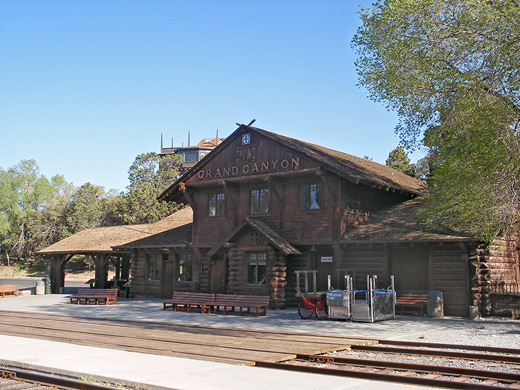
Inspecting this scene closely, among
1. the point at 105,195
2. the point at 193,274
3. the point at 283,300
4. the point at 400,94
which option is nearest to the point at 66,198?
the point at 105,195

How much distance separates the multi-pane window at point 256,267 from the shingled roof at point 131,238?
17.2ft

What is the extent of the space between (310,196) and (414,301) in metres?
7.19

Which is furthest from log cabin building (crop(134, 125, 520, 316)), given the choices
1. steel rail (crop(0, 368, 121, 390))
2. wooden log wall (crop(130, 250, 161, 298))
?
steel rail (crop(0, 368, 121, 390))

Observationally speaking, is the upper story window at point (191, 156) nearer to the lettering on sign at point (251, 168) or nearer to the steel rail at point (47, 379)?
→ the lettering on sign at point (251, 168)

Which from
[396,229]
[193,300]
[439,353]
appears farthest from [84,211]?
[439,353]

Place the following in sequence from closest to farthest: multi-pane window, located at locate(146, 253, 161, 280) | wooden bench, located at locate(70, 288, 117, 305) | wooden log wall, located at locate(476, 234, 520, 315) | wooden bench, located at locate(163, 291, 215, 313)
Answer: wooden log wall, located at locate(476, 234, 520, 315), wooden bench, located at locate(163, 291, 215, 313), wooden bench, located at locate(70, 288, 117, 305), multi-pane window, located at locate(146, 253, 161, 280)

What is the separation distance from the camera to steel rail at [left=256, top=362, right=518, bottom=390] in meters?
8.71

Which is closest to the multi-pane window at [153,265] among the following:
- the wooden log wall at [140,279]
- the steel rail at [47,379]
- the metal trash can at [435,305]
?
the wooden log wall at [140,279]

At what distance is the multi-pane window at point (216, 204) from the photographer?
30.2 meters

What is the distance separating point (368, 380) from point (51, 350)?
7538mm

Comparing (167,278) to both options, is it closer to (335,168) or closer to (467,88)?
(335,168)

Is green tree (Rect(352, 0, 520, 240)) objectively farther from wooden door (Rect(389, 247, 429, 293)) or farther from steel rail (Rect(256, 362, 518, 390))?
steel rail (Rect(256, 362, 518, 390))

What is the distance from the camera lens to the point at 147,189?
65.7m

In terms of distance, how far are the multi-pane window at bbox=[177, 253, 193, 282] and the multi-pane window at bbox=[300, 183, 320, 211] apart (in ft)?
28.0
